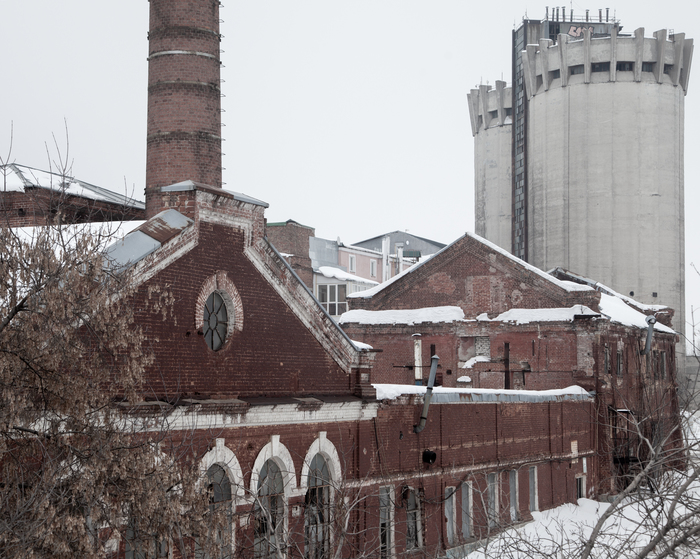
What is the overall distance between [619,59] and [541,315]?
35.0 metres

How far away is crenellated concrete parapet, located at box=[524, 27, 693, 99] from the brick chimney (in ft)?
130

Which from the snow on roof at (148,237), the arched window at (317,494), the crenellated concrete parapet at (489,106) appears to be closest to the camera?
the snow on roof at (148,237)

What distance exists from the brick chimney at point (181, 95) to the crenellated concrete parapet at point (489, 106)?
46053 mm

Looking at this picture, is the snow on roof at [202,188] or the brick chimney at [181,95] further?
the brick chimney at [181,95]

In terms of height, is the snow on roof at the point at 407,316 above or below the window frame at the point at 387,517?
above

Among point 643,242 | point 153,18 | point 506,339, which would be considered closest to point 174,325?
point 153,18

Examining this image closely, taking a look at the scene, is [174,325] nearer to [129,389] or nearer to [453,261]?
[129,389]

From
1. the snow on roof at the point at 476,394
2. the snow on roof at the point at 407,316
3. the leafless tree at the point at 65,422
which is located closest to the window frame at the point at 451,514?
the snow on roof at the point at 476,394

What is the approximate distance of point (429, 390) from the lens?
19.7 metres

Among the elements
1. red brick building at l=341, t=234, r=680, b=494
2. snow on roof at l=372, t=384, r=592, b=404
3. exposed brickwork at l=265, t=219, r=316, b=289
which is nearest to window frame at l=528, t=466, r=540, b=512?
snow on roof at l=372, t=384, r=592, b=404

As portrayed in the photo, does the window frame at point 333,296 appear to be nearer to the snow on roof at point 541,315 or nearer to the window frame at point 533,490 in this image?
the snow on roof at point 541,315

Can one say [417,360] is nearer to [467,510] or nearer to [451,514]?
[467,510]

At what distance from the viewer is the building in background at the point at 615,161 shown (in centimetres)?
5984

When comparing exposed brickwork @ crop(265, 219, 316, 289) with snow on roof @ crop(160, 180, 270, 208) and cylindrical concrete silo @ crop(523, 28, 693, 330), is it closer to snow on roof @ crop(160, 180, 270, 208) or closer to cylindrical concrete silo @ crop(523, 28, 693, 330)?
cylindrical concrete silo @ crop(523, 28, 693, 330)
